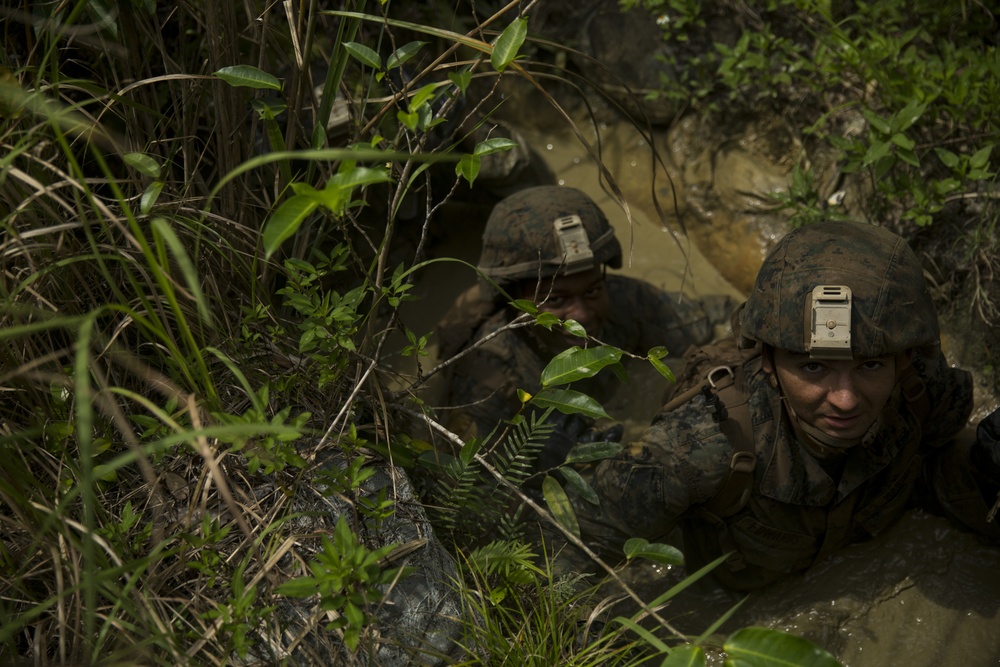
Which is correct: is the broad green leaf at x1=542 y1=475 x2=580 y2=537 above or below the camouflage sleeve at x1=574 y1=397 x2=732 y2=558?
above

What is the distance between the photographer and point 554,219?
4070 millimetres

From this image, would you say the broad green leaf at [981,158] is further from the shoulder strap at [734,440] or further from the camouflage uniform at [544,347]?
the shoulder strap at [734,440]

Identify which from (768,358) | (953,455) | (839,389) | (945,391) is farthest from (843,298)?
(953,455)

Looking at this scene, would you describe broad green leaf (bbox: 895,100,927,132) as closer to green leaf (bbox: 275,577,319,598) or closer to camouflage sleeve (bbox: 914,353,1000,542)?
camouflage sleeve (bbox: 914,353,1000,542)

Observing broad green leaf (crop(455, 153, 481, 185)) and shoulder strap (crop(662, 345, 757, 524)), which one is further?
shoulder strap (crop(662, 345, 757, 524))

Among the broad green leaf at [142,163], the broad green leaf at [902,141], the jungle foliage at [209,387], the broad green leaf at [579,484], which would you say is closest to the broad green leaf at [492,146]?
the jungle foliage at [209,387]

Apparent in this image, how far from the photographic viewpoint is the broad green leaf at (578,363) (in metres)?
2.24

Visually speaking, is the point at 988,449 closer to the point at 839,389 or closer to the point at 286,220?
the point at 839,389

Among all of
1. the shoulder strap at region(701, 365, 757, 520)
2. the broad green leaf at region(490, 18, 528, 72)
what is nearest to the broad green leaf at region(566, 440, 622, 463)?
the shoulder strap at region(701, 365, 757, 520)

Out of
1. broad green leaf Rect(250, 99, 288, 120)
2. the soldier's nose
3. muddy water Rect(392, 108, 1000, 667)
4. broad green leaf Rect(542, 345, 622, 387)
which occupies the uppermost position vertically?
broad green leaf Rect(250, 99, 288, 120)

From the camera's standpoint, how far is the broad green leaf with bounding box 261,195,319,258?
5.49ft

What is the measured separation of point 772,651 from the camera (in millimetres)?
1752

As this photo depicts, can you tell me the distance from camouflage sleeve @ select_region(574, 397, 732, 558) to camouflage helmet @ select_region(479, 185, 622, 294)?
958mm

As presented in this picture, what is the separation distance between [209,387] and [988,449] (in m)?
2.67
